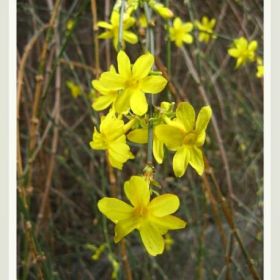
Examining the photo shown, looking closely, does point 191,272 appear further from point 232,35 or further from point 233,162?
point 232,35

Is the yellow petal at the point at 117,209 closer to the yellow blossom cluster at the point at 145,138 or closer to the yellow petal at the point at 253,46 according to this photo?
the yellow blossom cluster at the point at 145,138

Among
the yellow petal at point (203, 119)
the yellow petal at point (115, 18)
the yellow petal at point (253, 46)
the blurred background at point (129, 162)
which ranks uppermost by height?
the yellow petal at point (115, 18)

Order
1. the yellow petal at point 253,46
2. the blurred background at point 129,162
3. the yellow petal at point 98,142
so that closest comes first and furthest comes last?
the yellow petal at point 98,142 < the yellow petal at point 253,46 < the blurred background at point 129,162
